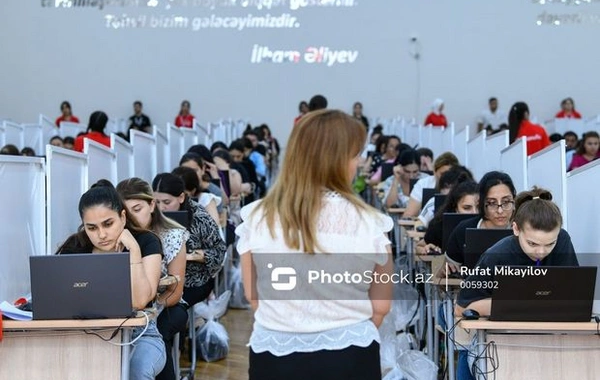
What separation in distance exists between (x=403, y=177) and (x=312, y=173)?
6.32m

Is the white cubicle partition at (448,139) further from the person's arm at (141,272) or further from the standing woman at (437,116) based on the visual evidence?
the person's arm at (141,272)

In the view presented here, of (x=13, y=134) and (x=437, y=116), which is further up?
(x=437, y=116)

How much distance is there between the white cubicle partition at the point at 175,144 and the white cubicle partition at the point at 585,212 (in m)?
4.86

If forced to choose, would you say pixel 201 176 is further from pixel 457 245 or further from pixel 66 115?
pixel 66 115

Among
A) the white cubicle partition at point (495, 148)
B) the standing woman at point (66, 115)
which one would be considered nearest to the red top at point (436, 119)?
the standing woman at point (66, 115)

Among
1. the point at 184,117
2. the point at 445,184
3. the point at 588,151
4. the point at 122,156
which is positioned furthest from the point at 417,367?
the point at 184,117

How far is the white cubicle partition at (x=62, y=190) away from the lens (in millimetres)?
4941

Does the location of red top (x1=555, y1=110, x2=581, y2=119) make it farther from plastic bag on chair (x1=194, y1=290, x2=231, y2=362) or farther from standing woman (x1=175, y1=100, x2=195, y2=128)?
plastic bag on chair (x1=194, y1=290, x2=231, y2=362)

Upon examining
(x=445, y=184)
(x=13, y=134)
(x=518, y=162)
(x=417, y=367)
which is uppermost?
(x=13, y=134)

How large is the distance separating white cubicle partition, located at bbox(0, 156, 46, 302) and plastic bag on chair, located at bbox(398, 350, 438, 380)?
172 cm

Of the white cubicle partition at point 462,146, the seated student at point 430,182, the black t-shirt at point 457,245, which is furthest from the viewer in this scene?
the white cubicle partition at point 462,146

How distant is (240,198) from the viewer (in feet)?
31.0

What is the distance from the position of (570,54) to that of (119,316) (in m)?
17.4

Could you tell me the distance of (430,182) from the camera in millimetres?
7668
